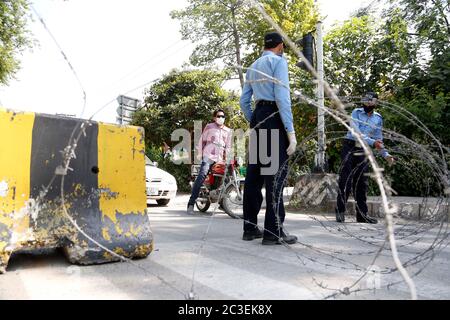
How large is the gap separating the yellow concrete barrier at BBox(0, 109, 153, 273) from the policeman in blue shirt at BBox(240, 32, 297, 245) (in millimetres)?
1133

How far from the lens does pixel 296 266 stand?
10.0 feet

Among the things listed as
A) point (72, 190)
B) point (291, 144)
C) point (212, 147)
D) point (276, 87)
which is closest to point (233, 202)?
point (212, 147)

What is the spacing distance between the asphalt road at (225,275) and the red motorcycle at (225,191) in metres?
2.80

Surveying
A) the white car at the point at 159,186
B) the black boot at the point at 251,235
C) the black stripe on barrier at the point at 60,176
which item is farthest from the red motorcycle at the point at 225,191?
the black stripe on barrier at the point at 60,176

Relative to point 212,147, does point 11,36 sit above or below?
above

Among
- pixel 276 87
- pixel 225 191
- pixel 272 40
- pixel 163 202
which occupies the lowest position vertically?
pixel 163 202

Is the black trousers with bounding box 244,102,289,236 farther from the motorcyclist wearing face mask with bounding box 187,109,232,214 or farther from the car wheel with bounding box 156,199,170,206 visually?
the car wheel with bounding box 156,199,170,206

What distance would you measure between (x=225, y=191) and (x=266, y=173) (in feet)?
10.1

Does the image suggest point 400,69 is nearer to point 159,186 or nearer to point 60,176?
point 159,186

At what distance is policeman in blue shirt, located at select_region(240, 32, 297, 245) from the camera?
3.89 meters

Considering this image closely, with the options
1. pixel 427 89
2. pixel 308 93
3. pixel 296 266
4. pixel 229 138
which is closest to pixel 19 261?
pixel 296 266

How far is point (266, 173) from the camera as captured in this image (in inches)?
159

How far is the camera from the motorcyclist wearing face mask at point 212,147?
24.1 ft

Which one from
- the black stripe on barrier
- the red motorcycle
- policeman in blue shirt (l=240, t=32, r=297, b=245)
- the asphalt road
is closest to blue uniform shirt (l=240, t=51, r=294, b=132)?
policeman in blue shirt (l=240, t=32, r=297, b=245)
